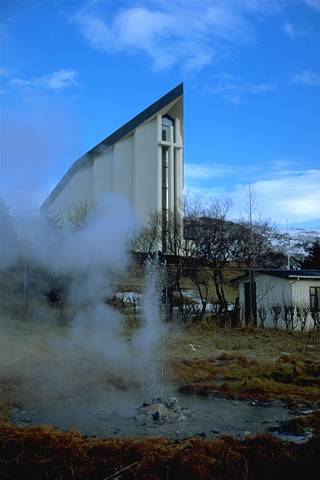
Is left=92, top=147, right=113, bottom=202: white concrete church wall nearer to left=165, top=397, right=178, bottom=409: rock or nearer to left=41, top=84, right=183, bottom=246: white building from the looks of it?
left=41, top=84, right=183, bottom=246: white building

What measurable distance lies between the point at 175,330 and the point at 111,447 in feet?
41.9

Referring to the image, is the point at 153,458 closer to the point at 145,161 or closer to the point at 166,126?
the point at 145,161

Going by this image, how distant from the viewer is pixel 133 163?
1287 centimetres

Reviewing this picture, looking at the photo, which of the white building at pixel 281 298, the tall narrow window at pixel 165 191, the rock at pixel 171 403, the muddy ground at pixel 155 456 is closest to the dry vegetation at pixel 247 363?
the rock at pixel 171 403

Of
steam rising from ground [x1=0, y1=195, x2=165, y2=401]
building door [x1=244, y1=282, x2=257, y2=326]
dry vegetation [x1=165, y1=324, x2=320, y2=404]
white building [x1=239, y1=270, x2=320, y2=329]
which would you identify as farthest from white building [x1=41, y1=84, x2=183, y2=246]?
white building [x1=239, y1=270, x2=320, y2=329]

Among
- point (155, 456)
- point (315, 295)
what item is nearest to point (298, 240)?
point (315, 295)

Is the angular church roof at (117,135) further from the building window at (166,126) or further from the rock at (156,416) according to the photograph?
the rock at (156,416)

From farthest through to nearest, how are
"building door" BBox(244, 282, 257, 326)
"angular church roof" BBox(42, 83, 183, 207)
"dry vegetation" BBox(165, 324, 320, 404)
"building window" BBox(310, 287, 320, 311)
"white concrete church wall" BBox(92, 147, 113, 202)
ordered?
1. "building window" BBox(310, 287, 320, 311)
2. "building door" BBox(244, 282, 257, 326)
3. "white concrete church wall" BBox(92, 147, 113, 202)
4. "angular church roof" BBox(42, 83, 183, 207)
5. "dry vegetation" BBox(165, 324, 320, 404)

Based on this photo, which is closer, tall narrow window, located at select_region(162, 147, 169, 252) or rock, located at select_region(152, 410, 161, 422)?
rock, located at select_region(152, 410, 161, 422)

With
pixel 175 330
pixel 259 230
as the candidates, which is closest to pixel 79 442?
pixel 175 330

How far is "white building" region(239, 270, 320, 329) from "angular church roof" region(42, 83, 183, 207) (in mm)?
8239

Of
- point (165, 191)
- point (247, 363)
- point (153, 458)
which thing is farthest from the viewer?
point (165, 191)

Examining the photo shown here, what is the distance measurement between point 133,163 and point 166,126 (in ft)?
12.0

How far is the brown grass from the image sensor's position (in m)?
4.82
